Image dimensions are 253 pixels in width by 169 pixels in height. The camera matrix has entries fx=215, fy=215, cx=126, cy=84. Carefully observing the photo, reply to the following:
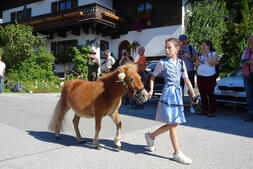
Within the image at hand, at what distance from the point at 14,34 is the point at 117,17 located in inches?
320

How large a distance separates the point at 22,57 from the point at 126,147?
14.7m

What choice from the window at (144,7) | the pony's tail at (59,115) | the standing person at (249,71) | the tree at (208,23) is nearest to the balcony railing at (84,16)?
the window at (144,7)

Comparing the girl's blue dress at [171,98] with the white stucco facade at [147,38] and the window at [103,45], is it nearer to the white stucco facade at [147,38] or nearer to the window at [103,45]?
the white stucco facade at [147,38]

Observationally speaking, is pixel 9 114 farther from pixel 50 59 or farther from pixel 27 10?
pixel 27 10

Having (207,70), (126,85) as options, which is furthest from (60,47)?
(126,85)

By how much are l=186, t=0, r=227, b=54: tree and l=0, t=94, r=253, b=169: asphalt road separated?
33.3 feet

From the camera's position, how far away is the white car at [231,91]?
6.61 metres

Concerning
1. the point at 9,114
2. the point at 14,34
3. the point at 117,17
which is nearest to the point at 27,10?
the point at 14,34

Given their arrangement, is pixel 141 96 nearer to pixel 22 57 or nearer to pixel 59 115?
pixel 59 115

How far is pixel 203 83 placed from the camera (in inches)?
248

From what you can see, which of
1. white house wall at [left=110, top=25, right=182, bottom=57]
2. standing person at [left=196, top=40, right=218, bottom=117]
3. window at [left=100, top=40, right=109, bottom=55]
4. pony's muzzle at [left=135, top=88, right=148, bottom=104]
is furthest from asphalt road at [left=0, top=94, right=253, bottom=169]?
window at [left=100, top=40, right=109, bottom=55]

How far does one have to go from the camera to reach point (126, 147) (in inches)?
145

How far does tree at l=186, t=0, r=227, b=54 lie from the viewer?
1441 centimetres

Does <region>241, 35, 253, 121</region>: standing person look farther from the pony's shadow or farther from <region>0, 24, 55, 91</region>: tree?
<region>0, 24, 55, 91</region>: tree
